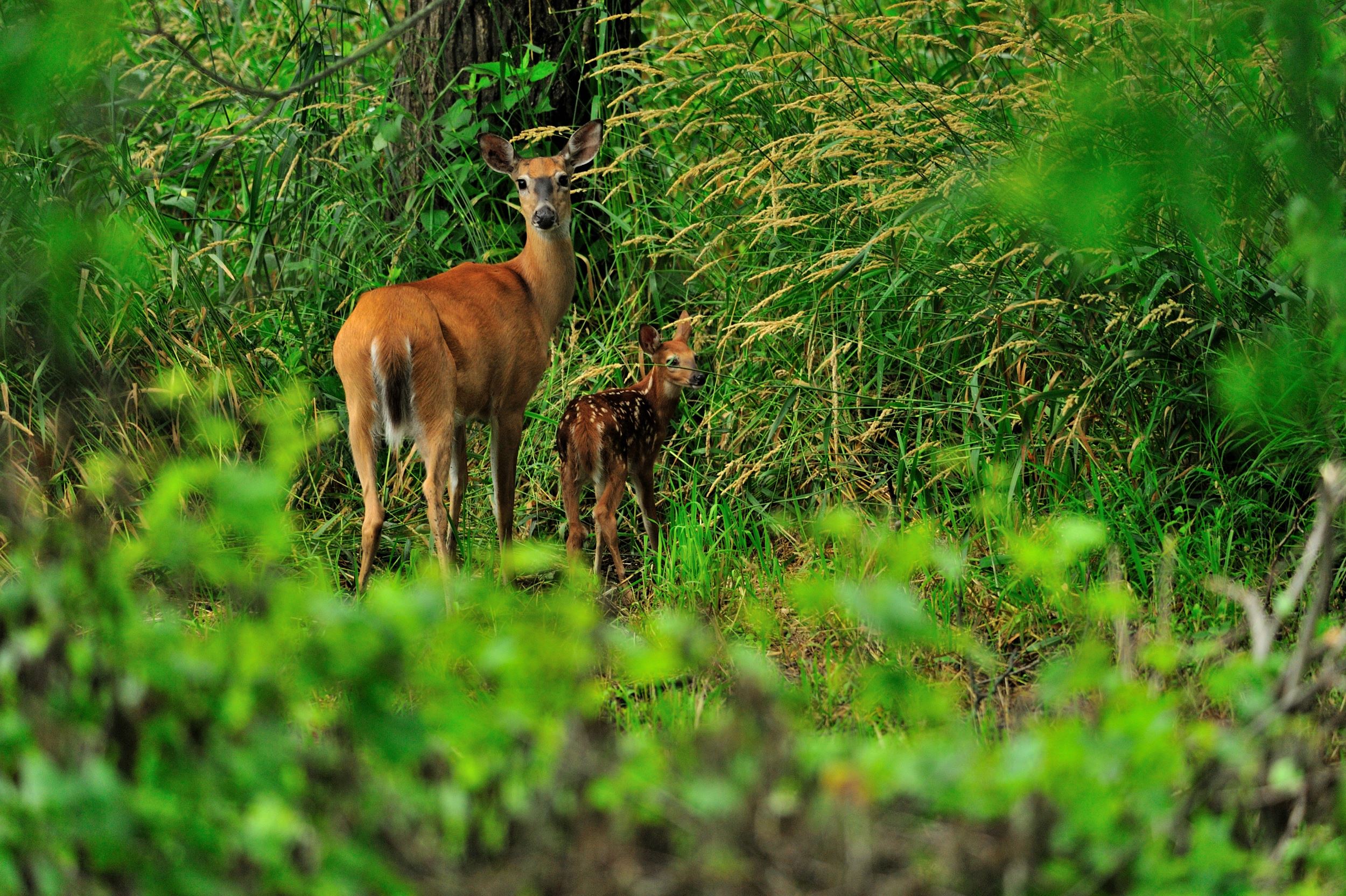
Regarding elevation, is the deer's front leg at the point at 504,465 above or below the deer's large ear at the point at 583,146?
below

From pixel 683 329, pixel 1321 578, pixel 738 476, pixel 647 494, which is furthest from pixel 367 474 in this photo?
pixel 1321 578

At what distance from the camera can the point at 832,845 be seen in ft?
5.12

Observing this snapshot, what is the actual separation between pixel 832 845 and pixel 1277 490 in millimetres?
3076

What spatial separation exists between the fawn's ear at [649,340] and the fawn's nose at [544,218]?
1.79ft

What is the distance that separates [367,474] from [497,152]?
154cm

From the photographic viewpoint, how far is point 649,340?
5.62 m

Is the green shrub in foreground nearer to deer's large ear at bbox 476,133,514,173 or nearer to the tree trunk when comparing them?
deer's large ear at bbox 476,133,514,173

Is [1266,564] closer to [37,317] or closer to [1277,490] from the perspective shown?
[1277,490]

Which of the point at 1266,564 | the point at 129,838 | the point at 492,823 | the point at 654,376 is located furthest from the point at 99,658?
the point at 654,376

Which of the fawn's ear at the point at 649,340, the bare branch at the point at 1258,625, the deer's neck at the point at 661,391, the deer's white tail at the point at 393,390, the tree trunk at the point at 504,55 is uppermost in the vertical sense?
the tree trunk at the point at 504,55

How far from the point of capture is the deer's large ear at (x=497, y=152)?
5.54 m

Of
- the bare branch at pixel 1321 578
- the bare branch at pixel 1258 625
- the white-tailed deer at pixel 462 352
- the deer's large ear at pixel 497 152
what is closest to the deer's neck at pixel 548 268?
the white-tailed deer at pixel 462 352

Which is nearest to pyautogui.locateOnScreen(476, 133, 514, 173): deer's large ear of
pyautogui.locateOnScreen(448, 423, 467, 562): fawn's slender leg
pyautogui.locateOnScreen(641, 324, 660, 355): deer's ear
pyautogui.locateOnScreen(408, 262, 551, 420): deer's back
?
pyautogui.locateOnScreen(408, 262, 551, 420): deer's back

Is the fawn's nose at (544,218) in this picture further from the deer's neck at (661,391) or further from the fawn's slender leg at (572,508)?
the fawn's slender leg at (572,508)
